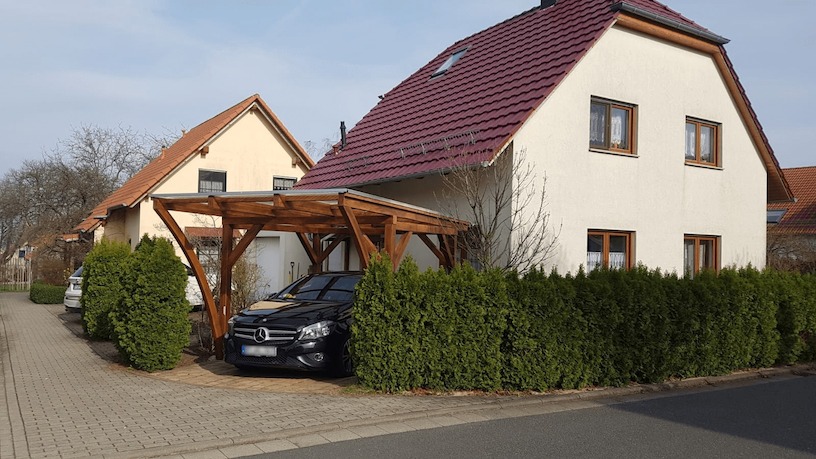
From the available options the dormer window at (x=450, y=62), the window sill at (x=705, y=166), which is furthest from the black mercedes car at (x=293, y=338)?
the dormer window at (x=450, y=62)

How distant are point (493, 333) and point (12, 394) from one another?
252 inches

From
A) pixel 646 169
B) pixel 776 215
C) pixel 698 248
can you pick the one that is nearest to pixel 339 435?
pixel 646 169

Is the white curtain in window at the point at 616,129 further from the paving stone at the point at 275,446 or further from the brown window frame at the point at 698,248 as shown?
the paving stone at the point at 275,446

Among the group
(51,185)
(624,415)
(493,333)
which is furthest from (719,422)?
(51,185)

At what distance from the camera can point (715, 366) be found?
11578mm

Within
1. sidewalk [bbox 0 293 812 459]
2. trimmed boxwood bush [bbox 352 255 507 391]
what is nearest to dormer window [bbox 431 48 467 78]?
trimmed boxwood bush [bbox 352 255 507 391]

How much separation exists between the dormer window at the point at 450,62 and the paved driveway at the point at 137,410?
10.3 meters

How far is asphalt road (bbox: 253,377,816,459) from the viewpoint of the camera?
267 inches

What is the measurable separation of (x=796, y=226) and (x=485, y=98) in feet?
92.4

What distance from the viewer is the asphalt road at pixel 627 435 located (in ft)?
22.3

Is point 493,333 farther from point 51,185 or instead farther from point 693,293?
point 51,185

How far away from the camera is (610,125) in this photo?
562 inches

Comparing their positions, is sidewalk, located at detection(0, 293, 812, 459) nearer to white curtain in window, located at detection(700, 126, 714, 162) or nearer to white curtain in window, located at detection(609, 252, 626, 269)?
white curtain in window, located at detection(609, 252, 626, 269)

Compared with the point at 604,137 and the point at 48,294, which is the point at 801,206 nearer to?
the point at 604,137
